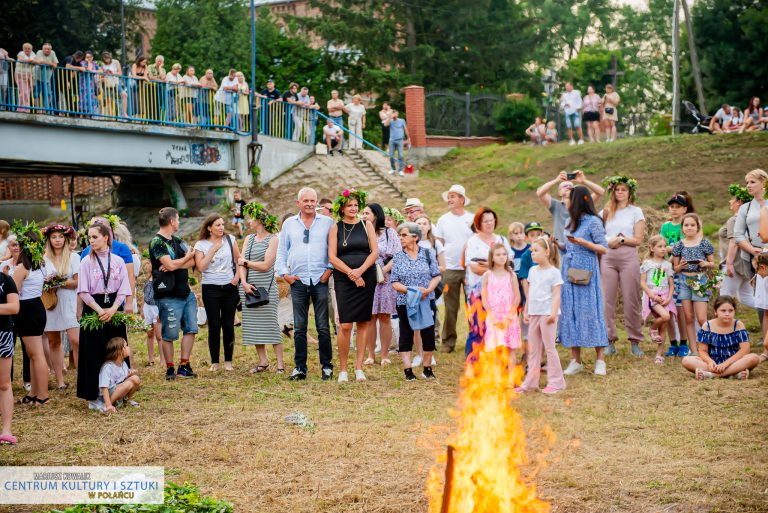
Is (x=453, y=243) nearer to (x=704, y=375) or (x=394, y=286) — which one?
(x=394, y=286)

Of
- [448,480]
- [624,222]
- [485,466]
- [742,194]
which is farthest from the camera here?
[742,194]

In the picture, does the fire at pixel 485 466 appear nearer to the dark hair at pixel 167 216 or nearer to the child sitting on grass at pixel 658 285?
the dark hair at pixel 167 216

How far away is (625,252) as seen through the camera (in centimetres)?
1115

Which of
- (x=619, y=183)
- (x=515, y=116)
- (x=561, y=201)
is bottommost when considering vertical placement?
(x=561, y=201)

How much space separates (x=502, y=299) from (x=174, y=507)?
4.98 m

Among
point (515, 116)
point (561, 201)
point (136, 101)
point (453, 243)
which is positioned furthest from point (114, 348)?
point (515, 116)

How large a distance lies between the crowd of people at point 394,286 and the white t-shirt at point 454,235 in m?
0.02

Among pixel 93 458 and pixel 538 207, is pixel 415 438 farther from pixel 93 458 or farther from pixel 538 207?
pixel 538 207

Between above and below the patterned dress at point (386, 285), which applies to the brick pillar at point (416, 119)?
above

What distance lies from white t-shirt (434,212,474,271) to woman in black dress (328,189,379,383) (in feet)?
6.27

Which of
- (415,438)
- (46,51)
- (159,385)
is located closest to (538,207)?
(46,51)

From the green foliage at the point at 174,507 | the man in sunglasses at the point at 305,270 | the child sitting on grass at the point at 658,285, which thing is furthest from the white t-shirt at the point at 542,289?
A: the green foliage at the point at 174,507

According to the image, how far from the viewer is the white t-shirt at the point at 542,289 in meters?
9.69

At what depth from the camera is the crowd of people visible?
915cm
